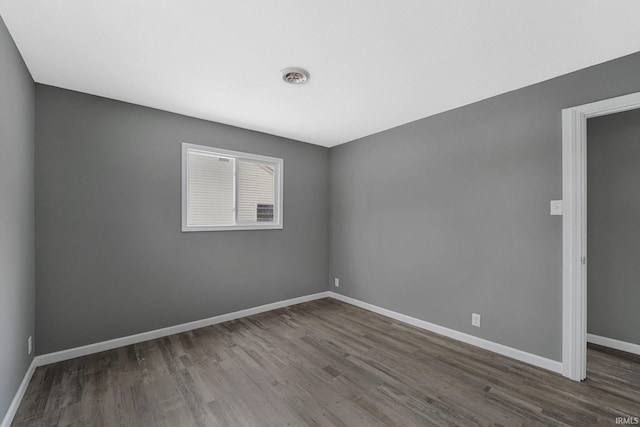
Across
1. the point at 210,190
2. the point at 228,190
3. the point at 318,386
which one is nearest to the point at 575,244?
the point at 318,386

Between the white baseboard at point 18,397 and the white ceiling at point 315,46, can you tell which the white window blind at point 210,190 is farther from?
the white baseboard at point 18,397

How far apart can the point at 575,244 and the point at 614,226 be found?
3.78 feet

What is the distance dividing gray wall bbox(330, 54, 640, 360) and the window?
1.39 meters

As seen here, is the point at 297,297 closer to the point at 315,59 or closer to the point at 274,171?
the point at 274,171

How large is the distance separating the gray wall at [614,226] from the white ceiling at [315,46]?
3.95ft

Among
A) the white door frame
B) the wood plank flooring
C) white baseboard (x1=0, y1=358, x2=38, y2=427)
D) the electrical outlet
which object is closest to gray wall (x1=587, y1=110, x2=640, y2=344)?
the wood plank flooring

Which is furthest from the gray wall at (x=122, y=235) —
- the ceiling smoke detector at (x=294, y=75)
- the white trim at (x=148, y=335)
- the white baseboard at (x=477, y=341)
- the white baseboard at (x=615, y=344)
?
the white baseboard at (x=615, y=344)

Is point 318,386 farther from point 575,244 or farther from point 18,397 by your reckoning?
point 575,244

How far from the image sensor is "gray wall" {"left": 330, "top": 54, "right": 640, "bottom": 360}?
241cm

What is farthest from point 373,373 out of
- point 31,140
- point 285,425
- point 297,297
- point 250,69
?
point 31,140

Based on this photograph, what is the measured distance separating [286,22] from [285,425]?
2.59 m

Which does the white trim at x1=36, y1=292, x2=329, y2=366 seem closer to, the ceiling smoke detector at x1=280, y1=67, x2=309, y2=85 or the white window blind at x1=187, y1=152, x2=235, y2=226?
the white window blind at x1=187, y1=152, x2=235, y2=226

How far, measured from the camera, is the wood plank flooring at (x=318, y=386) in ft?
6.05

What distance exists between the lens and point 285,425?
1.78 m
